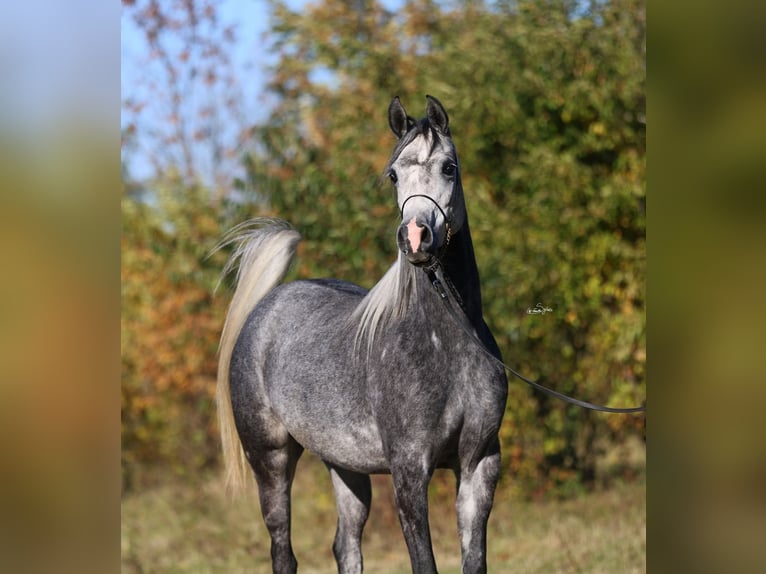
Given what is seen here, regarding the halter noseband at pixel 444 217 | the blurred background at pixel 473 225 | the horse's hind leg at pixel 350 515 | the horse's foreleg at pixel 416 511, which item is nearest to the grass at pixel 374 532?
the blurred background at pixel 473 225

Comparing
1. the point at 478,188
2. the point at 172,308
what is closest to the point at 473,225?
the point at 478,188

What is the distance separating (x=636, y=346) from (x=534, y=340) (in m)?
0.81

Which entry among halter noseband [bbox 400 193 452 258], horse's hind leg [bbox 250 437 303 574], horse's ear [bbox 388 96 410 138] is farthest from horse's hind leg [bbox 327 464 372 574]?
horse's ear [bbox 388 96 410 138]

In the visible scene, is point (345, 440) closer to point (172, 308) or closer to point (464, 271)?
point (464, 271)

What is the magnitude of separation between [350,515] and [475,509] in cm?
113

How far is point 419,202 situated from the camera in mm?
3580

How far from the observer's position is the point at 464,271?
155 inches

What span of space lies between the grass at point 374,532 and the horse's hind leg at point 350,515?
2.16 meters

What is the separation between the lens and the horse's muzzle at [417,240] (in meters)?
3.45

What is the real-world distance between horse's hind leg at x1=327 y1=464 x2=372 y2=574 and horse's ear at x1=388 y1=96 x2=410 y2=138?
6.37 ft

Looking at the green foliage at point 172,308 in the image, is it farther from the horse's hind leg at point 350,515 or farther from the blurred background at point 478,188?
the horse's hind leg at point 350,515
